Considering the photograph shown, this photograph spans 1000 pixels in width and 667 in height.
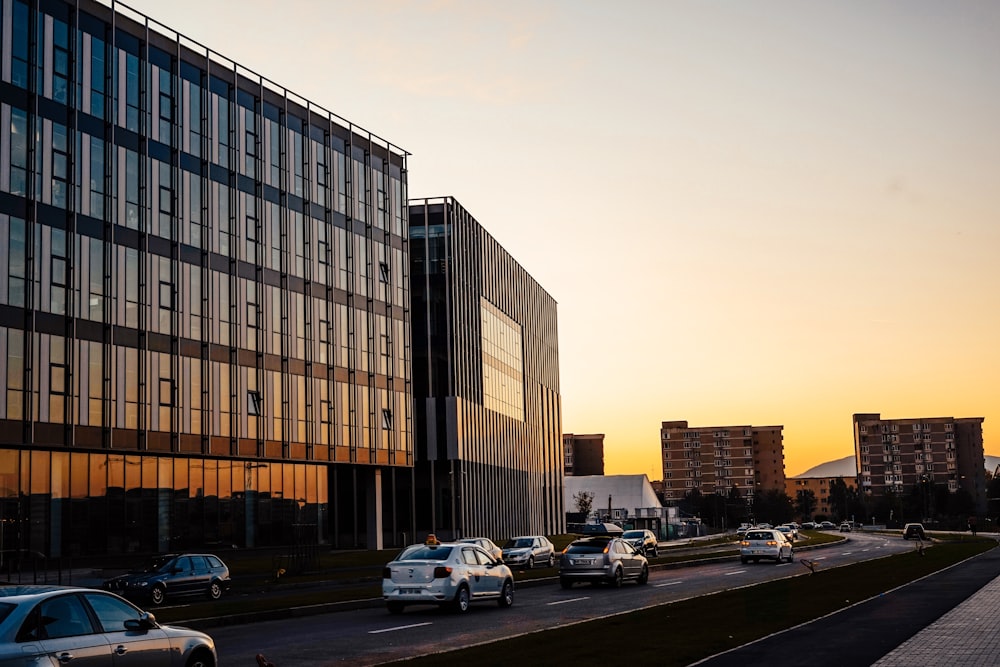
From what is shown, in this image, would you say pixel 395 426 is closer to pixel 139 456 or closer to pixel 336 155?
pixel 336 155

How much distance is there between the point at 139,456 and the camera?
44562 millimetres

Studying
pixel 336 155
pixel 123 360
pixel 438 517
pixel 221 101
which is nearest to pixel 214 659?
pixel 123 360

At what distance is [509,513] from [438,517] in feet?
58.5

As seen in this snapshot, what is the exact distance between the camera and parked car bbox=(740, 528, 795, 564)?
50562 mm

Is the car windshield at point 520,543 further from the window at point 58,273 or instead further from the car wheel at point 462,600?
the car wheel at point 462,600

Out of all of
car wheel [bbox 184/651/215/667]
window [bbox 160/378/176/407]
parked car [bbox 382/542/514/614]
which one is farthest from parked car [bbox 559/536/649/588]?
car wheel [bbox 184/651/215/667]

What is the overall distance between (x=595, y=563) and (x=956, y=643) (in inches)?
698

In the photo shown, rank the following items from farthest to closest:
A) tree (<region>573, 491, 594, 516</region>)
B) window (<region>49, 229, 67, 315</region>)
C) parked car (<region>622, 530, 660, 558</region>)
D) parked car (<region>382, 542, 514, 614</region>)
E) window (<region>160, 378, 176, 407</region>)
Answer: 1. tree (<region>573, 491, 594, 516</region>)
2. parked car (<region>622, 530, 660, 558</region>)
3. window (<region>160, 378, 176, 407</region>)
4. window (<region>49, 229, 67, 315</region>)
5. parked car (<region>382, 542, 514, 614</region>)

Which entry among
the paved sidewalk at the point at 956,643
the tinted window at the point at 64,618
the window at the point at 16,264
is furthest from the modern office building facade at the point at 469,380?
the tinted window at the point at 64,618

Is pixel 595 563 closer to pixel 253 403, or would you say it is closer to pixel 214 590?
pixel 214 590

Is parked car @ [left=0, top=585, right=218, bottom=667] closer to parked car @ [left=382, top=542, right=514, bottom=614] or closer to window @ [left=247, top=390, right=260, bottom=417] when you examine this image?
parked car @ [left=382, top=542, right=514, bottom=614]

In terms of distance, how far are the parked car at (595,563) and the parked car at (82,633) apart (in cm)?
2212

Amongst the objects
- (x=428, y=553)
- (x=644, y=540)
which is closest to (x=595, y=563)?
(x=428, y=553)

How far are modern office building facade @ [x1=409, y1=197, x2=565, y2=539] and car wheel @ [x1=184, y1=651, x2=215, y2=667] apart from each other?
195 feet
